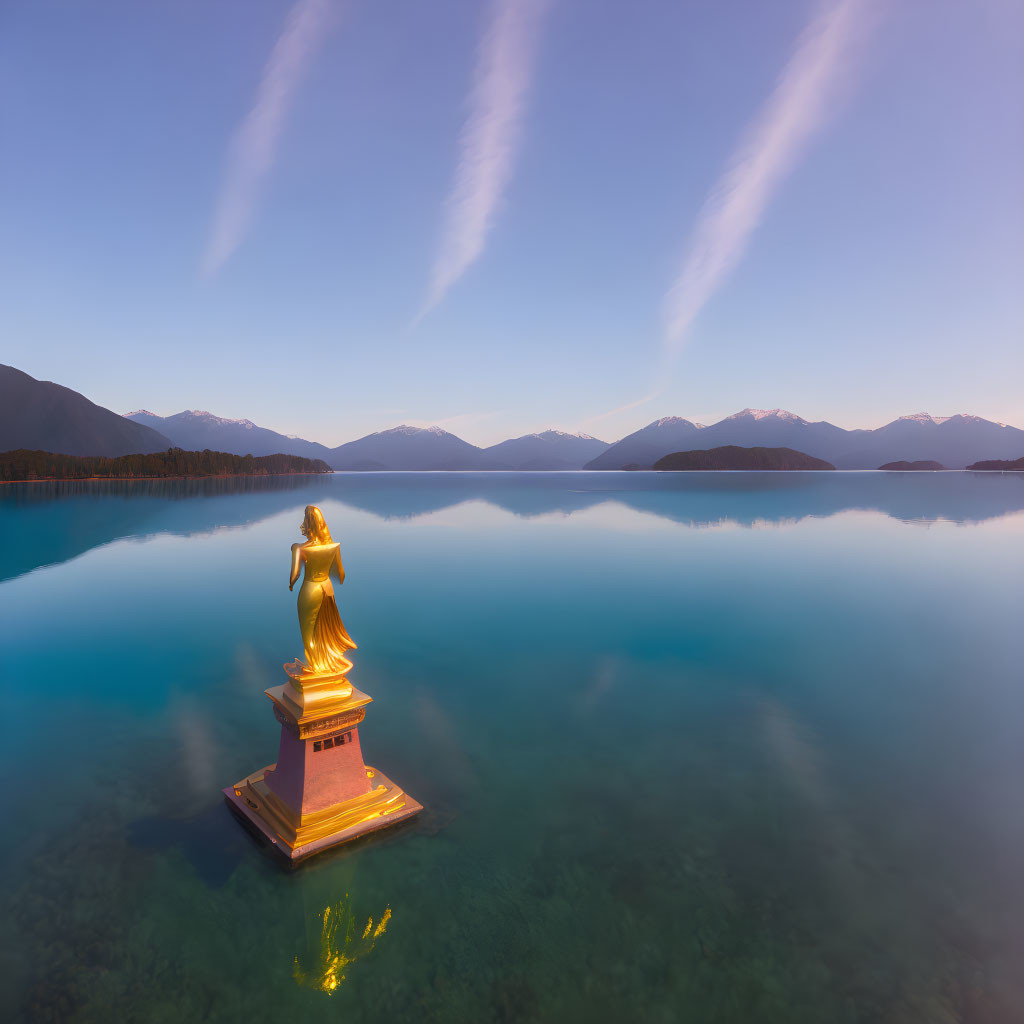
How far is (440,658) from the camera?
Result: 42.4ft

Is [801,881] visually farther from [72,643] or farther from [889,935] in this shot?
[72,643]

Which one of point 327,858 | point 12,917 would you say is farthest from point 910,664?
point 12,917

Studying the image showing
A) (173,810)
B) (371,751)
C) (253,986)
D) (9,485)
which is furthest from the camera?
(9,485)

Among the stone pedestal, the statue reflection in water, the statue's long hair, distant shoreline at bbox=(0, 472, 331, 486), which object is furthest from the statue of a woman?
distant shoreline at bbox=(0, 472, 331, 486)

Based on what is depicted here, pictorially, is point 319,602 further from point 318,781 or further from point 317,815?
point 317,815

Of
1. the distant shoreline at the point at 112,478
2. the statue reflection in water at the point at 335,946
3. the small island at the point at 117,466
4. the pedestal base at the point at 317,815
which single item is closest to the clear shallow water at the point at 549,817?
the statue reflection in water at the point at 335,946

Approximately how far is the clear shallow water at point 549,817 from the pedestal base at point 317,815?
0.23m

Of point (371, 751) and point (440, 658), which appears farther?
point (440, 658)

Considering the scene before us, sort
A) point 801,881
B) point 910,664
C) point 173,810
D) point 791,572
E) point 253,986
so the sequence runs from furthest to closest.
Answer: point 791,572
point 910,664
point 173,810
point 801,881
point 253,986

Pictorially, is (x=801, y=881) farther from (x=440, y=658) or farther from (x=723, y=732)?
(x=440, y=658)

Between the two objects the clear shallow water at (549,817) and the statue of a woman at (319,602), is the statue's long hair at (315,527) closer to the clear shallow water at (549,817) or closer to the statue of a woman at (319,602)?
the statue of a woman at (319,602)

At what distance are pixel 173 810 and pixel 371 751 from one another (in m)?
2.77

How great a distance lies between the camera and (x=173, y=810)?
6.81m

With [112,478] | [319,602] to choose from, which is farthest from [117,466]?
[319,602]
